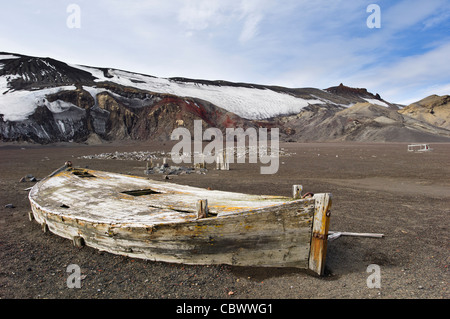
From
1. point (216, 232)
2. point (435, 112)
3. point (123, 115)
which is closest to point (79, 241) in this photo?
point (216, 232)

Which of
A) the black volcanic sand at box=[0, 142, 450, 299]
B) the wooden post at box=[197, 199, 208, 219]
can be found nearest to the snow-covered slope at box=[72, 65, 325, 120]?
the black volcanic sand at box=[0, 142, 450, 299]

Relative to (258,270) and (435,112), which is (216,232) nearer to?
(258,270)

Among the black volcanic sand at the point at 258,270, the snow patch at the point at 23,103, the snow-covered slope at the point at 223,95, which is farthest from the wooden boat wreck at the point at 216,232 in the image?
the snow-covered slope at the point at 223,95

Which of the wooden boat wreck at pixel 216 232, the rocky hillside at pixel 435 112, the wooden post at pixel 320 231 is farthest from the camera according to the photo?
the rocky hillside at pixel 435 112

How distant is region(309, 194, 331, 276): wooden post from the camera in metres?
4.04

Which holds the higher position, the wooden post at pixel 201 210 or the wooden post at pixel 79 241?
the wooden post at pixel 201 210

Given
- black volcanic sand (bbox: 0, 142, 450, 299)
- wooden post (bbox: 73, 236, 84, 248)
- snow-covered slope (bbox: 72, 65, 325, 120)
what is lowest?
black volcanic sand (bbox: 0, 142, 450, 299)

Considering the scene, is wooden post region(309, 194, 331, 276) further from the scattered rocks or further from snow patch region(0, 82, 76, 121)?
snow patch region(0, 82, 76, 121)

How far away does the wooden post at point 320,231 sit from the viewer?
404cm

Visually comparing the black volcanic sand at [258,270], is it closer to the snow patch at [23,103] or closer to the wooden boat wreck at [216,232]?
the wooden boat wreck at [216,232]

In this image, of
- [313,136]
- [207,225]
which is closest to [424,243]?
[207,225]

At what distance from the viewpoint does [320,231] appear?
4.11 m

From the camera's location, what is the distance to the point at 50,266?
197 inches

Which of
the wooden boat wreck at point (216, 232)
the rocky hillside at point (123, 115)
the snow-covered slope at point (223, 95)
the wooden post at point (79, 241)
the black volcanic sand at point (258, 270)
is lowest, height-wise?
the black volcanic sand at point (258, 270)
